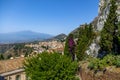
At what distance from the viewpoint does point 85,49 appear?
68.6 metres

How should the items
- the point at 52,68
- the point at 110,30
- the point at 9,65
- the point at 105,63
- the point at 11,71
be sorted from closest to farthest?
the point at 105,63 → the point at 52,68 → the point at 110,30 → the point at 11,71 → the point at 9,65

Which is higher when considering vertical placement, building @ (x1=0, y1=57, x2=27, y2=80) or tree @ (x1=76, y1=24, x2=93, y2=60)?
tree @ (x1=76, y1=24, x2=93, y2=60)

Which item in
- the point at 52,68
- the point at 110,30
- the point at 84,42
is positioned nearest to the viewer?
the point at 52,68

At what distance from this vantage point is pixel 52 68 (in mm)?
37750

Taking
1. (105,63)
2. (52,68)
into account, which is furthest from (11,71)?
(105,63)

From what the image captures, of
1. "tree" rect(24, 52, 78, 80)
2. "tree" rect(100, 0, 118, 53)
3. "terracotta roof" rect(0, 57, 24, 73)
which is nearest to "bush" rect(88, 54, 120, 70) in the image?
"tree" rect(24, 52, 78, 80)

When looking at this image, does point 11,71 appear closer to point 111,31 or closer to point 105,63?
point 111,31

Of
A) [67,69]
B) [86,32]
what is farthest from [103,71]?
[86,32]

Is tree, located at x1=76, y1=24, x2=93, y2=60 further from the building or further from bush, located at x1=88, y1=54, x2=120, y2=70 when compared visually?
bush, located at x1=88, y1=54, x2=120, y2=70

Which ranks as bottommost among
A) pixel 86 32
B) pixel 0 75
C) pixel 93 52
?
pixel 0 75

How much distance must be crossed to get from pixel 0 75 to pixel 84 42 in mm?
23893

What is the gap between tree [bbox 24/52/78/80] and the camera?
122 feet

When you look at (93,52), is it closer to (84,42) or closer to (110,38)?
(84,42)

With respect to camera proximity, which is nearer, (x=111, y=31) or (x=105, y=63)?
(x=105, y=63)
